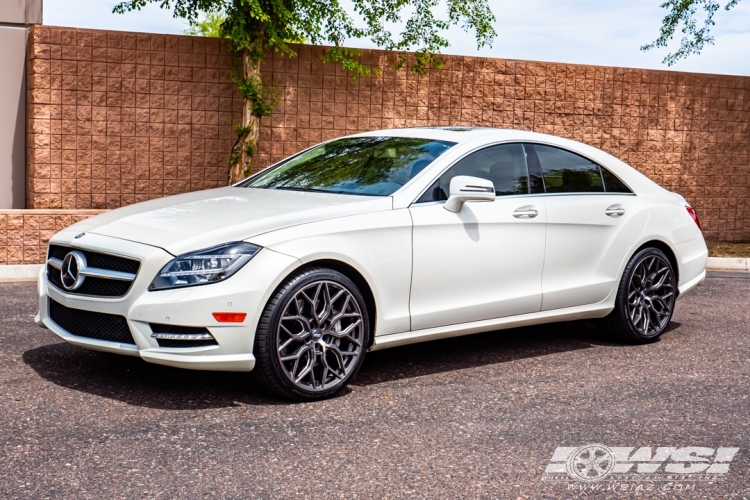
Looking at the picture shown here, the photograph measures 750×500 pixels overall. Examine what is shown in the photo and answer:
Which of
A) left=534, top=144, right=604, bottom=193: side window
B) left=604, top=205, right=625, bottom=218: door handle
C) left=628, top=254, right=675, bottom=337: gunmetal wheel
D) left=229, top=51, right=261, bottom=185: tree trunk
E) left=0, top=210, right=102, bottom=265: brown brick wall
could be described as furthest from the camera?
left=229, top=51, right=261, bottom=185: tree trunk

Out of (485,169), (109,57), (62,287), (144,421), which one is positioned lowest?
(144,421)

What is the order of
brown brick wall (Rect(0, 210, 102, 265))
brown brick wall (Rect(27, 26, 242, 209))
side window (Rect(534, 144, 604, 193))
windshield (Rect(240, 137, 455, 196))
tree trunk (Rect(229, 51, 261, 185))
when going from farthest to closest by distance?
tree trunk (Rect(229, 51, 261, 185))
brown brick wall (Rect(27, 26, 242, 209))
brown brick wall (Rect(0, 210, 102, 265))
side window (Rect(534, 144, 604, 193))
windshield (Rect(240, 137, 455, 196))

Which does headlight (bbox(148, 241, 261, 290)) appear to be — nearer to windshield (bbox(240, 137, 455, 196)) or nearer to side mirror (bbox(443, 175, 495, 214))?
windshield (bbox(240, 137, 455, 196))

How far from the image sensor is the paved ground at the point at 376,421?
421cm

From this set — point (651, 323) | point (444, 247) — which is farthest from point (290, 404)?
point (651, 323)

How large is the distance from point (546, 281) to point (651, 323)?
128 cm

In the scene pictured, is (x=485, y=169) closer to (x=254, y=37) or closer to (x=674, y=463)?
(x=674, y=463)

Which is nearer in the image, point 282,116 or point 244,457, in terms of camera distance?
point 244,457

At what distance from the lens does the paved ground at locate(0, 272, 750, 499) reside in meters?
4.21

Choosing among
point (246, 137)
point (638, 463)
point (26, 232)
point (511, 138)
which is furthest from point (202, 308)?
point (246, 137)

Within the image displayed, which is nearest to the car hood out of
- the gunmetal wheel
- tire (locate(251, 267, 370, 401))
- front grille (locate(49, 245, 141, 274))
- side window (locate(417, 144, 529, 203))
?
front grille (locate(49, 245, 141, 274))

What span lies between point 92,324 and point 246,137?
749 centimetres

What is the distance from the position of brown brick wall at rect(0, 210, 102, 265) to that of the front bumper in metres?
6.54

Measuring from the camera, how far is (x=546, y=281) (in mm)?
6738
